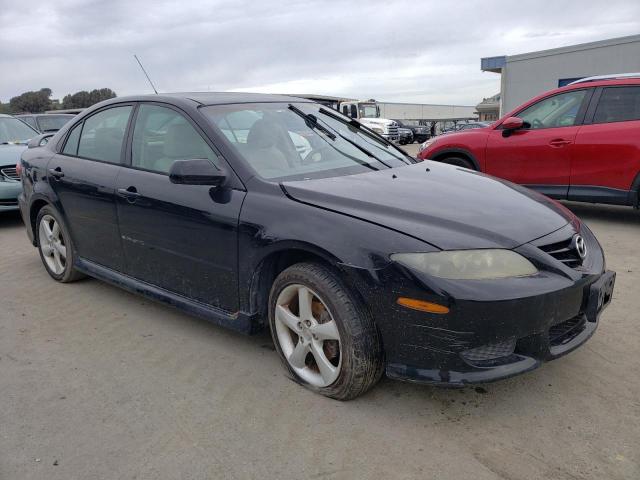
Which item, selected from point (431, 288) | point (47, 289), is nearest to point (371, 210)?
point (431, 288)

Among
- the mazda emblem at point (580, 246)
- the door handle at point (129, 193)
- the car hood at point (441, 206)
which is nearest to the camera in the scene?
the car hood at point (441, 206)

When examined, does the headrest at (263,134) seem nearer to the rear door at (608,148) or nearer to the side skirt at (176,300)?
the side skirt at (176,300)

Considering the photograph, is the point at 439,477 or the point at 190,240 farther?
the point at 190,240

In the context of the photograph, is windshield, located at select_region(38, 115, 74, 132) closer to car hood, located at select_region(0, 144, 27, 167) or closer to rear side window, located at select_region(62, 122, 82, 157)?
car hood, located at select_region(0, 144, 27, 167)

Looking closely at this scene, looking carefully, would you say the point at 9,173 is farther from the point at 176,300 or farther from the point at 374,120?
the point at 374,120

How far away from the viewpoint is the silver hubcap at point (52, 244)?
465cm

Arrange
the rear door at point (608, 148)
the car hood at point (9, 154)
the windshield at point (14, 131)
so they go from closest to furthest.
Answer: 1. the rear door at point (608, 148)
2. the car hood at point (9, 154)
3. the windshield at point (14, 131)

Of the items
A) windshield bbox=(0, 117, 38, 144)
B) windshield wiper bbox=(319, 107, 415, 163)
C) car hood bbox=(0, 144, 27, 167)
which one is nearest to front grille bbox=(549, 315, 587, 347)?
windshield wiper bbox=(319, 107, 415, 163)

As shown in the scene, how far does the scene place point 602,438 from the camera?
240 centimetres

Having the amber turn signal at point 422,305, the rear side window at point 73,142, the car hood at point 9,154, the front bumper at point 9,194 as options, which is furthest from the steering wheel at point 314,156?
the car hood at point 9,154

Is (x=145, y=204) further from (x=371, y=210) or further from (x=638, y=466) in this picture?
(x=638, y=466)

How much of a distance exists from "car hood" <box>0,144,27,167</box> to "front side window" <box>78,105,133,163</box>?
3782 mm

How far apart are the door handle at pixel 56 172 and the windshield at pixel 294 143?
66.4 inches

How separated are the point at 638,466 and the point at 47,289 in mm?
4412
